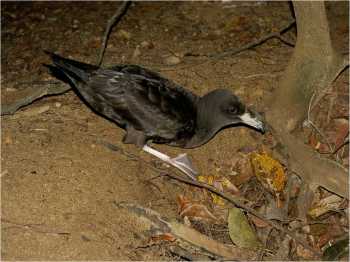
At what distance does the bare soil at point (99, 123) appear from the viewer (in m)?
5.20

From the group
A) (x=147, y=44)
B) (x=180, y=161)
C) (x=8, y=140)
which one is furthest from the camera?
(x=147, y=44)

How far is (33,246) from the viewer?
4906 mm

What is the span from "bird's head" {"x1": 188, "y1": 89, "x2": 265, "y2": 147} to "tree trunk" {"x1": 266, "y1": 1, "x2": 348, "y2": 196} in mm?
297

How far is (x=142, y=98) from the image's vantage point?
258 inches

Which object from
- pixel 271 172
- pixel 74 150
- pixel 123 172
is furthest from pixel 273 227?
pixel 74 150

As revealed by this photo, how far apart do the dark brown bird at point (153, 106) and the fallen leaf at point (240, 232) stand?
0.80 metres

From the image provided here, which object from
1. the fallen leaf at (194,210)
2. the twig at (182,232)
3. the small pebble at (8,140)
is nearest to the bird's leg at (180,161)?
the fallen leaf at (194,210)

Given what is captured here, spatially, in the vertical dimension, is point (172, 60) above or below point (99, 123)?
above

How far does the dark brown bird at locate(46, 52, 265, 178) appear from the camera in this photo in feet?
21.5

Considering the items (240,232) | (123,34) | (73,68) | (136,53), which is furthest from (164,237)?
(123,34)

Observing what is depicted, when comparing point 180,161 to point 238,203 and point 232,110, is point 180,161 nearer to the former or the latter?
point 232,110

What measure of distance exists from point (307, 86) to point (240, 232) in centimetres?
165

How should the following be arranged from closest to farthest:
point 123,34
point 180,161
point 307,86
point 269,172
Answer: point 307,86
point 269,172
point 180,161
point 123,34

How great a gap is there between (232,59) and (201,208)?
2.33m
